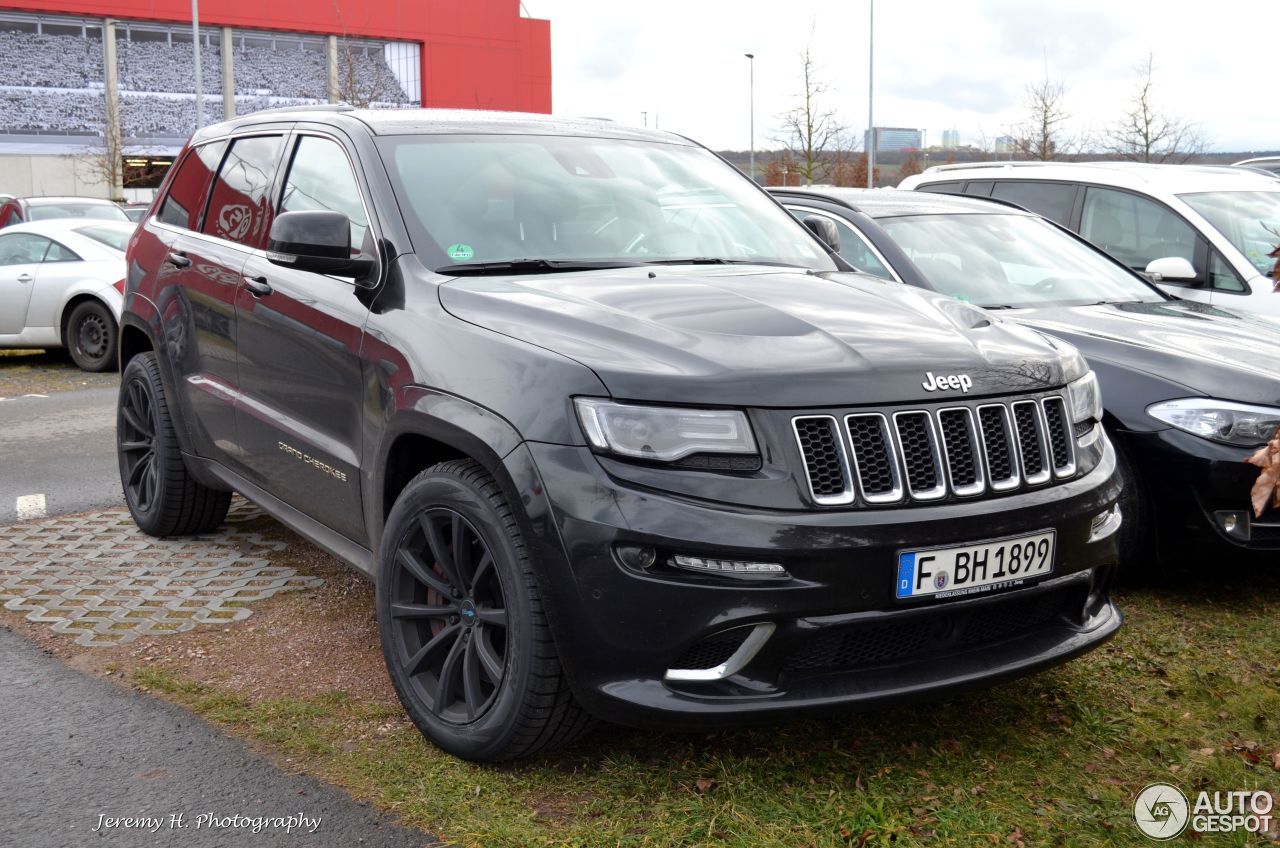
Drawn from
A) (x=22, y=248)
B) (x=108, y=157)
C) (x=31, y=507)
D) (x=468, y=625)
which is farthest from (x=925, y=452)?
(x=108, y=157)

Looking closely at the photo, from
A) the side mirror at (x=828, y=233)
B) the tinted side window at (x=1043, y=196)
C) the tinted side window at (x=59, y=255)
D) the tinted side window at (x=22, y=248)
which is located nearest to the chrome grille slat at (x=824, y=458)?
the side mirror at (x=828, y=233)

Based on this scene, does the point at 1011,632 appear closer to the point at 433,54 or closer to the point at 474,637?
the point at 474,637

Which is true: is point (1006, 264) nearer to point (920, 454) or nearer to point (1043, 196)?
point (1043, 196)

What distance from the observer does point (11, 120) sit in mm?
54562

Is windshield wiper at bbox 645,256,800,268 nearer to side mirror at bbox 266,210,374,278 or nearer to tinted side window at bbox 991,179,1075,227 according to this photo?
side mirror at bbox 266,210,374,278

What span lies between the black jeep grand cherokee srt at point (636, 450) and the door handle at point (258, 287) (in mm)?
12

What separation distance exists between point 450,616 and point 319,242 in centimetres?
122

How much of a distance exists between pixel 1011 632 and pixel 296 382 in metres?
2.45

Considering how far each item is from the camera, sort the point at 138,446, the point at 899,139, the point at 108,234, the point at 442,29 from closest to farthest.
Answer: the point at 138,446
the point at 108,234
the point at 899,139
the point at 442,29

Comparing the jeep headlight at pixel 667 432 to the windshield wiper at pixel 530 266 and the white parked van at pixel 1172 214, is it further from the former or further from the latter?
the white parked van at pixel 1172 214

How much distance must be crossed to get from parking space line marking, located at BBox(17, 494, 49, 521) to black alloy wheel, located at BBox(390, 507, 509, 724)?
12.5 ft

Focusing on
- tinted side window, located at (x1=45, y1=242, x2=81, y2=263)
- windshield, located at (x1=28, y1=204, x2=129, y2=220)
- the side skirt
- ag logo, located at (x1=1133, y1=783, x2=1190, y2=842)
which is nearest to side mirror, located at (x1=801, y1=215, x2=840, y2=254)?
the side skirt

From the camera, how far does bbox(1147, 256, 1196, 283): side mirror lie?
7.11 meters

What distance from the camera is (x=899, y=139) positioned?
2021 inches
